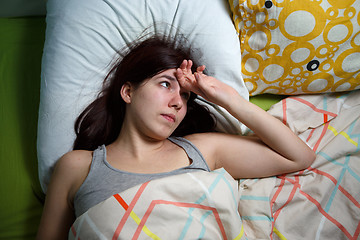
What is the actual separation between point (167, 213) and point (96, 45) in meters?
0.64

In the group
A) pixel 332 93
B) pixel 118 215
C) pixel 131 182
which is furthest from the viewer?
pixel 332 93

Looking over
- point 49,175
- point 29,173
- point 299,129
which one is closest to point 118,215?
point 49,175

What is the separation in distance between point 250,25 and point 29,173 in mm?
941

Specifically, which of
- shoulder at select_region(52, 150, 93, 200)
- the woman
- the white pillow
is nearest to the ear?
the woman

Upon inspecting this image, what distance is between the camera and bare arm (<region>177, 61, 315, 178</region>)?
106 centimetres

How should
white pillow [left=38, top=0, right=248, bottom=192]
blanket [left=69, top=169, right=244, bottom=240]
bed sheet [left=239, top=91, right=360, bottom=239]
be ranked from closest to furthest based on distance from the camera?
blanket [left=69, top=169, right=244, bottom=240] < bed sheet [left=239, top=91, right=360, bottom=239] < white pillow [left=38, top=0, right=248, bottom=192]

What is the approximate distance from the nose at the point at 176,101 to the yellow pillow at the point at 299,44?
1.08 ft

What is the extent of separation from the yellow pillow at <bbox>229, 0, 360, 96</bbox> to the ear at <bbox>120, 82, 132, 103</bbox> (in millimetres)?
433

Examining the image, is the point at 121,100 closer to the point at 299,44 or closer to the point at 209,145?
the point at 209,145

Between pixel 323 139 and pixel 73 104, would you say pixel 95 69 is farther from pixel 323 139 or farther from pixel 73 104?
pixel 323 139

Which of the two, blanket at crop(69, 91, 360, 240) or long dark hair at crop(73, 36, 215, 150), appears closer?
blanket at crop(69, 91, 360, 240)

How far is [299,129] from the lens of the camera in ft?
3.88

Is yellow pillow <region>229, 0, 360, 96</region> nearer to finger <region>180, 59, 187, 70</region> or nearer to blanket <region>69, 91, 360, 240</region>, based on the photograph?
blanket <region>69, 91, 360, 240</region>

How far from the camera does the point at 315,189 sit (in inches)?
42.3
